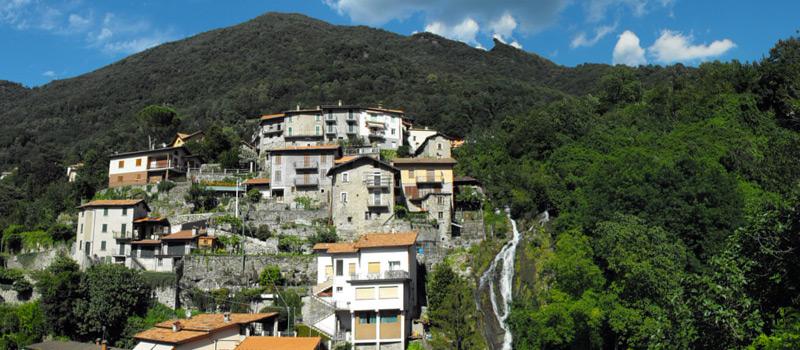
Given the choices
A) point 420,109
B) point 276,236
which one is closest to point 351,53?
point 420,109

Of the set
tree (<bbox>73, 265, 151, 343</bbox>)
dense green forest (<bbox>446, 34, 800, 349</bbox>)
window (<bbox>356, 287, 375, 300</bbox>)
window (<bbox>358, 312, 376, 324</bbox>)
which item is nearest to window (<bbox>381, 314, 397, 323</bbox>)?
window (<bbox>358, 312, 376, 324</bbox>)

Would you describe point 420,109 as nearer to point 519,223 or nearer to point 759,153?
point 519,223

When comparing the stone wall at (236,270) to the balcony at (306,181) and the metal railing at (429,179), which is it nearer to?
the balcony at (306,181)

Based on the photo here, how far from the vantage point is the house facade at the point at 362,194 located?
51594 mm

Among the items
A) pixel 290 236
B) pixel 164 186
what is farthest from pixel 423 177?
pixel 164 186

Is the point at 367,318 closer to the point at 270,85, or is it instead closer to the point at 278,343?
the point at 278,343

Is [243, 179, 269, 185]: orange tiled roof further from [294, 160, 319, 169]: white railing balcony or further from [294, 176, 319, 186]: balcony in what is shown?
[294, 160, 319, 169]: white railing balcony

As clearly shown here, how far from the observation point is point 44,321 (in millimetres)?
42125

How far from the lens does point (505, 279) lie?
45.1m

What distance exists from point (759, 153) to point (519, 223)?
70.2 feet

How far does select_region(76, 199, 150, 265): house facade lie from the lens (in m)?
50.6

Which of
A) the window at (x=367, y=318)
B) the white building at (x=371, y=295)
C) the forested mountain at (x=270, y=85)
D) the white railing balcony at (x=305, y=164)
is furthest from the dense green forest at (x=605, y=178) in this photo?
the white railing balcony at (x=305, y=164)

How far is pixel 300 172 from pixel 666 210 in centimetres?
3651

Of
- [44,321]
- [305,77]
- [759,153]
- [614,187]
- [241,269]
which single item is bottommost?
[44,321]
